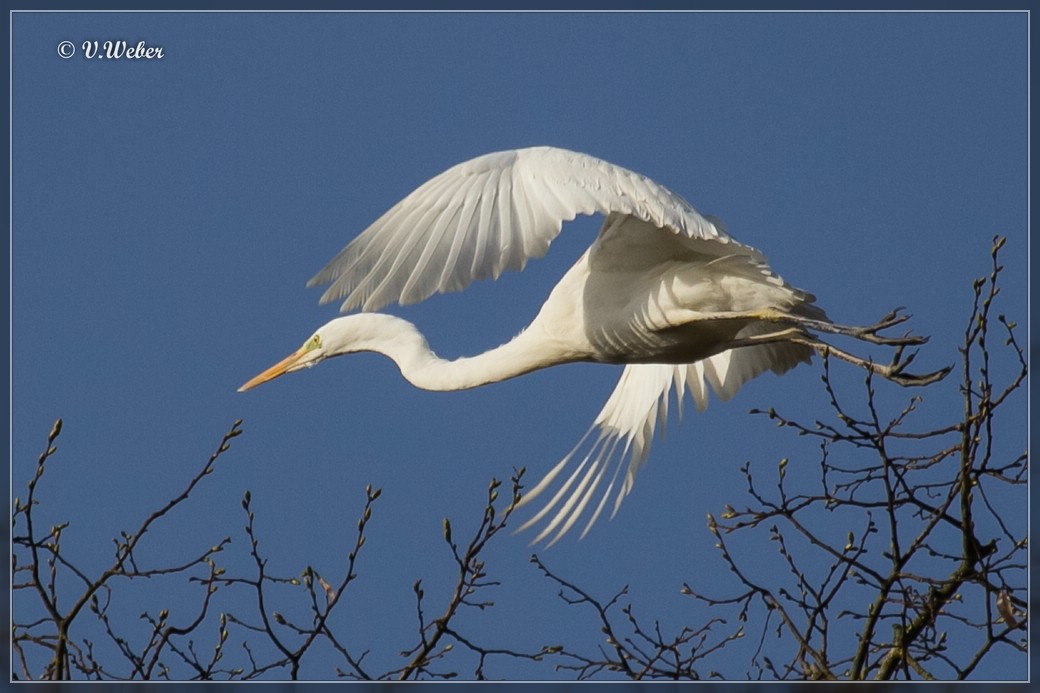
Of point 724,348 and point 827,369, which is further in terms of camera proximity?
point 724,348

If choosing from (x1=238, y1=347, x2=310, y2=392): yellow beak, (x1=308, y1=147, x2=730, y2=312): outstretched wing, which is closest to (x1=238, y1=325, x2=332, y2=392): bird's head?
(x1=238, y1=347, x2=310, y2=392): yellow beak

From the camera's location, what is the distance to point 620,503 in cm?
699

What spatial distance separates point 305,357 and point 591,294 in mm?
1531

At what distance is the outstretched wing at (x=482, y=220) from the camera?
14.7ft

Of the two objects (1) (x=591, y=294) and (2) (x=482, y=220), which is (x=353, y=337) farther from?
(2) (x=482, y=220)

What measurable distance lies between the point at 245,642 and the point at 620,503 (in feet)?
8.78

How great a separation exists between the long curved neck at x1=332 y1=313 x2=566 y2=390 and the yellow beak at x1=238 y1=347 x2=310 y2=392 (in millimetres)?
598

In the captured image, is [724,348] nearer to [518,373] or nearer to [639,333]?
[639,333]

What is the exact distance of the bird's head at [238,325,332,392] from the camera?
21.0 feet

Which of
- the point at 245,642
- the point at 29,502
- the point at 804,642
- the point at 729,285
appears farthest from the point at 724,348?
the point at 29,502

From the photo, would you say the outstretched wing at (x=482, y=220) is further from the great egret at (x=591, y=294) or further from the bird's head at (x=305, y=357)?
the bird's head at (x=305, y=357)

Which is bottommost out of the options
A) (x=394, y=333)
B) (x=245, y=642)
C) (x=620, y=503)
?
(x=245, y=642)

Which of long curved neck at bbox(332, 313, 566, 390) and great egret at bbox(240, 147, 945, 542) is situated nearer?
great egret at bbox(240, 147, 945, 542)

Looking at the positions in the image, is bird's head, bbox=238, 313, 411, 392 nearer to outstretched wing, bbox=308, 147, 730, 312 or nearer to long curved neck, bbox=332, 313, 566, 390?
long curved neck, bbox=332, 313, 566, 390
